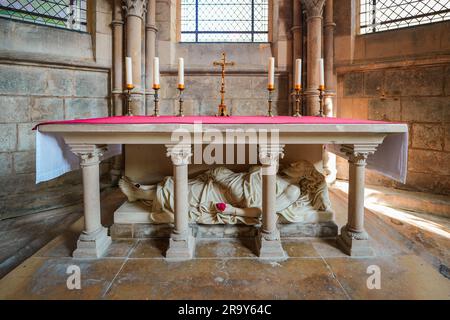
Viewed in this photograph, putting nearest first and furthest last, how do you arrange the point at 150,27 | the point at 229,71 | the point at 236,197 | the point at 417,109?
1. the point at 236,197
2. the point at 417,109
3. the point at 150,27
4. the point at 229,71

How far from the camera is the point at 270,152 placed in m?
2.85

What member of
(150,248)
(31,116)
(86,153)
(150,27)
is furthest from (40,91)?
(150,248)

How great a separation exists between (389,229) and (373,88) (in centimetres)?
264

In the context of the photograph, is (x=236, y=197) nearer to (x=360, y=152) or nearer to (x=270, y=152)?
(x=270, y=152)

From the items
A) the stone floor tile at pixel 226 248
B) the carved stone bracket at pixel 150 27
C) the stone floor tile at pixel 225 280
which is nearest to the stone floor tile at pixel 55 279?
the stone floor tile at pixel 225 280

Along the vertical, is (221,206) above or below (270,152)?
below

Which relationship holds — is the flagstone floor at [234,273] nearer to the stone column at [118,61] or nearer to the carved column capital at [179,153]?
the carved column capital at [179,153]

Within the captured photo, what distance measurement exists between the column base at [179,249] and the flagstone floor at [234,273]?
7 centimetres

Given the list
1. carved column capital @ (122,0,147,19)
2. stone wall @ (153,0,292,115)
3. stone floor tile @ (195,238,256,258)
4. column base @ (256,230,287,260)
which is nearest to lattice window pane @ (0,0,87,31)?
carved column capital @ (122,0,147,19)

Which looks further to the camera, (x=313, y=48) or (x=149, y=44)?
(x=149, y=44)

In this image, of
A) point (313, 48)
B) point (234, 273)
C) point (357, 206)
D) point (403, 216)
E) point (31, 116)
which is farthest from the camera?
point (313, 48)

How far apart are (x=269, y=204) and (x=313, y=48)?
11.0 ft

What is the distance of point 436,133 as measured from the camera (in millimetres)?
4711

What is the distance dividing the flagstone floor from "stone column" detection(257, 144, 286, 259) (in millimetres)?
124
